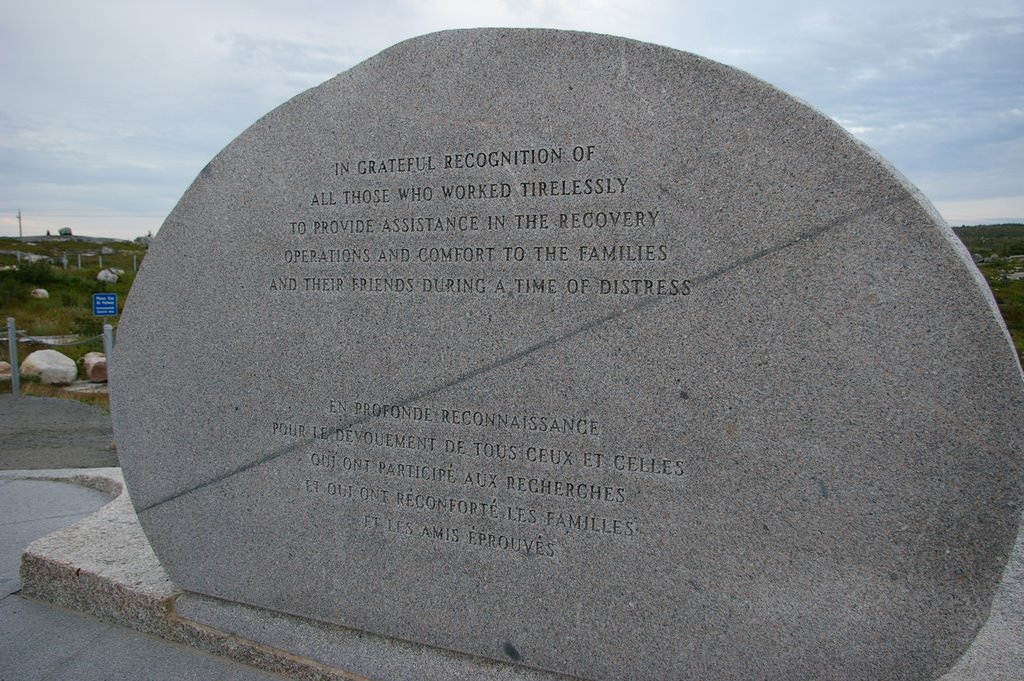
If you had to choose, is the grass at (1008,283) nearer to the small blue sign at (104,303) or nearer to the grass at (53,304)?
the small blue sign at (104,303)

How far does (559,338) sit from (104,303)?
38.6ft

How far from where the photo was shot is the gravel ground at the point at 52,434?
7.62m

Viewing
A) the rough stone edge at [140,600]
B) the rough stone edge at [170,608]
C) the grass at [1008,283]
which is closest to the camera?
the rough stone edge at [170,608]

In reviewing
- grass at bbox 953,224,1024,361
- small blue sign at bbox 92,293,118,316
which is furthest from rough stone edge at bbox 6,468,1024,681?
small blue sign at bbox 92,293,118,316

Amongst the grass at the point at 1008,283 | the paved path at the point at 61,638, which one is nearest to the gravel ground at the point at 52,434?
the paved path at the point at 61,638

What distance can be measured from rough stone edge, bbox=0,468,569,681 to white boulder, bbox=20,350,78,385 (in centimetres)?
1042

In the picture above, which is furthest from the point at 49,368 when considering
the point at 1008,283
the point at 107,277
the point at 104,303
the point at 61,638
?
the point at 107,277

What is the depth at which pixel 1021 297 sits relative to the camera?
7.45m

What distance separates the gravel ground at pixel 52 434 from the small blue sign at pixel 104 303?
1574 mm

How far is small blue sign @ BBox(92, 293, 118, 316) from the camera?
1176cm

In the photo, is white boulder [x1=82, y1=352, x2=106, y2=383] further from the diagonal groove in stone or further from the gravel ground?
the diagonal groove in stone

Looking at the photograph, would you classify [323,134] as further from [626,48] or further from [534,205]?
[626,48]

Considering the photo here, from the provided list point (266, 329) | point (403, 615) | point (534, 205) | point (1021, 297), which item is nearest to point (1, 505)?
point (266, 329)

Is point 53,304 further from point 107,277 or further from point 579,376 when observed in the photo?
point 579,376
